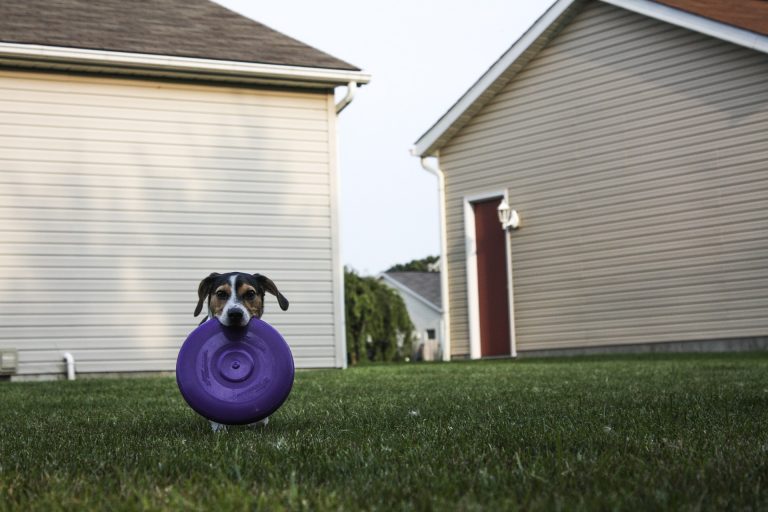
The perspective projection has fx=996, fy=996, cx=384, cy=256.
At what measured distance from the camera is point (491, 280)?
19.1m

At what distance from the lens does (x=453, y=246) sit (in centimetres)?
1981

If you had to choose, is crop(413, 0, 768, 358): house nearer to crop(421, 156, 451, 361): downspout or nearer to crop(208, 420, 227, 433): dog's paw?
crop(421, 156, 451, 361): downspout

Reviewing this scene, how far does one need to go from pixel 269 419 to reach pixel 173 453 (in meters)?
1.79

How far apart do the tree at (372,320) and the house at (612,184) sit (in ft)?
34.3

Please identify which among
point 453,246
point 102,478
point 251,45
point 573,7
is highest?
point 573,7

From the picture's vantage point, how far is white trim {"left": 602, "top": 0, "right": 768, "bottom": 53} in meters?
14.9

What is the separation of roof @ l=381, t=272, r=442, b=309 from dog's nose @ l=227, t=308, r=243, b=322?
146ft

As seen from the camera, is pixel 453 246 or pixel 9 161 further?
pixel 453 246

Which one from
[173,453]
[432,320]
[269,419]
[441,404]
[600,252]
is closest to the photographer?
[173,453]

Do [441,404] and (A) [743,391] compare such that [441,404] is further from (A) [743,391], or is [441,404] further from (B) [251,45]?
(B) [251,45]

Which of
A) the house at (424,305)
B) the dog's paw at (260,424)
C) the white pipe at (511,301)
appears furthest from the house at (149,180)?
the house at (424,305)

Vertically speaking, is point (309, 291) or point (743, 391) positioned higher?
point (309, 291)

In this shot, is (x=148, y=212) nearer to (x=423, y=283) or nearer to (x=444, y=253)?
(x=444, y=253)

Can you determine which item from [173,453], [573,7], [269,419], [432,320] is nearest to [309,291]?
[573,7]
